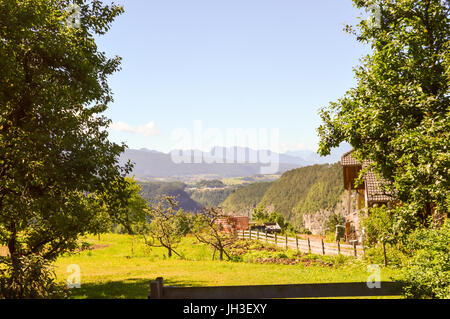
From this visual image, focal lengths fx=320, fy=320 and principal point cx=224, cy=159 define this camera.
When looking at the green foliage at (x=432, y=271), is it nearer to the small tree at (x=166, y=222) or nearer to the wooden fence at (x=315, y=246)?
the wooden fence at (x=315, y=246)

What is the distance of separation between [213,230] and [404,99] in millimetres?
16780

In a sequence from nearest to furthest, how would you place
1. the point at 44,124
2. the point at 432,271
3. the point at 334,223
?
the point at 432,271 → the point at 44,124 → the point at 334,223

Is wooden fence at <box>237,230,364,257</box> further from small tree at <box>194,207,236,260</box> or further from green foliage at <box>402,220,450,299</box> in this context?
green foliage at <box>402,220,450,299</box>

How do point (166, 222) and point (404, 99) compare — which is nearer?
point (404, 99)

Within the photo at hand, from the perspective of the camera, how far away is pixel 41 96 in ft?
26.0

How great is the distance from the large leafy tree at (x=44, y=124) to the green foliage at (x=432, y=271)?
7.53 m

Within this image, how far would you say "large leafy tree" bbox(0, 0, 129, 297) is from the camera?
7.32 meters

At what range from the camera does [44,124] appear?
26.6 feet

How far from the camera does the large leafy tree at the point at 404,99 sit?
8.66 metres

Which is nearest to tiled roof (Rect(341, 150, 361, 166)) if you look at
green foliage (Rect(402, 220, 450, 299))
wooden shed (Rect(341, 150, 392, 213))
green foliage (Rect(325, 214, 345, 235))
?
wooden shed (Rect(341, 150, 392, 213))

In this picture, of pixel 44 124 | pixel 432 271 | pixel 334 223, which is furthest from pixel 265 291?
pixel 334 223

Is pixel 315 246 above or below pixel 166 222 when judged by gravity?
below

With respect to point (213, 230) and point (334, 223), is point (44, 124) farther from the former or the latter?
point (334, 223)

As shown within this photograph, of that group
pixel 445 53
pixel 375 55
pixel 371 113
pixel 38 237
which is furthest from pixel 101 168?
pixel 445 53
